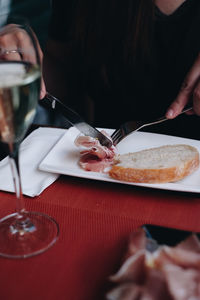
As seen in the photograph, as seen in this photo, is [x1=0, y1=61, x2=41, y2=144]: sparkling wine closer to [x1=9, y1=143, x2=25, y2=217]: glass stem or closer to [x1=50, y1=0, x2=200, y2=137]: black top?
[x1=9, y1=143, x2=25, y2=217]: glass stem

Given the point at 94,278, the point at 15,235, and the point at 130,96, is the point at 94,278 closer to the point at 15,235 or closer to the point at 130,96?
the point at 15,235

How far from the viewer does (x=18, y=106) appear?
542mm

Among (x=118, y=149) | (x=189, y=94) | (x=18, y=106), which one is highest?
(x=18, y=106)

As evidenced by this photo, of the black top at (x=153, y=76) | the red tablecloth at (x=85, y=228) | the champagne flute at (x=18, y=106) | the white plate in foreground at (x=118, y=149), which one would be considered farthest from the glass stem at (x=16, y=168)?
the black top at (x=153, y=76)

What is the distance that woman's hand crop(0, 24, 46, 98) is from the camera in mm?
569

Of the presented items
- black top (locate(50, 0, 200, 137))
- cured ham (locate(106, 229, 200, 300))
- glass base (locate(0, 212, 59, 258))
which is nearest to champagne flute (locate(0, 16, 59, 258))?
glass base (locate(0, 212, 59, 258))

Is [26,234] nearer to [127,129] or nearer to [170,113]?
[127,129]

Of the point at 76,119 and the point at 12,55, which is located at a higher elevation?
the point at 12,55

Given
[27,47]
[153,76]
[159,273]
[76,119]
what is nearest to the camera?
[159,273]

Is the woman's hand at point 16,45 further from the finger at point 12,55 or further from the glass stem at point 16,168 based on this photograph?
the glass stem at point 16,168

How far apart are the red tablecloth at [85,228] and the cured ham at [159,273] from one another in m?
0.08

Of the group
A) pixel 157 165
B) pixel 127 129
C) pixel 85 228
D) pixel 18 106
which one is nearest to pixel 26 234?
pixel 85 228

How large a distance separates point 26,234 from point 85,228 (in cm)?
12

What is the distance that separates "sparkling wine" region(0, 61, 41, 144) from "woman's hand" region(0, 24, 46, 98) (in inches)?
0.7
